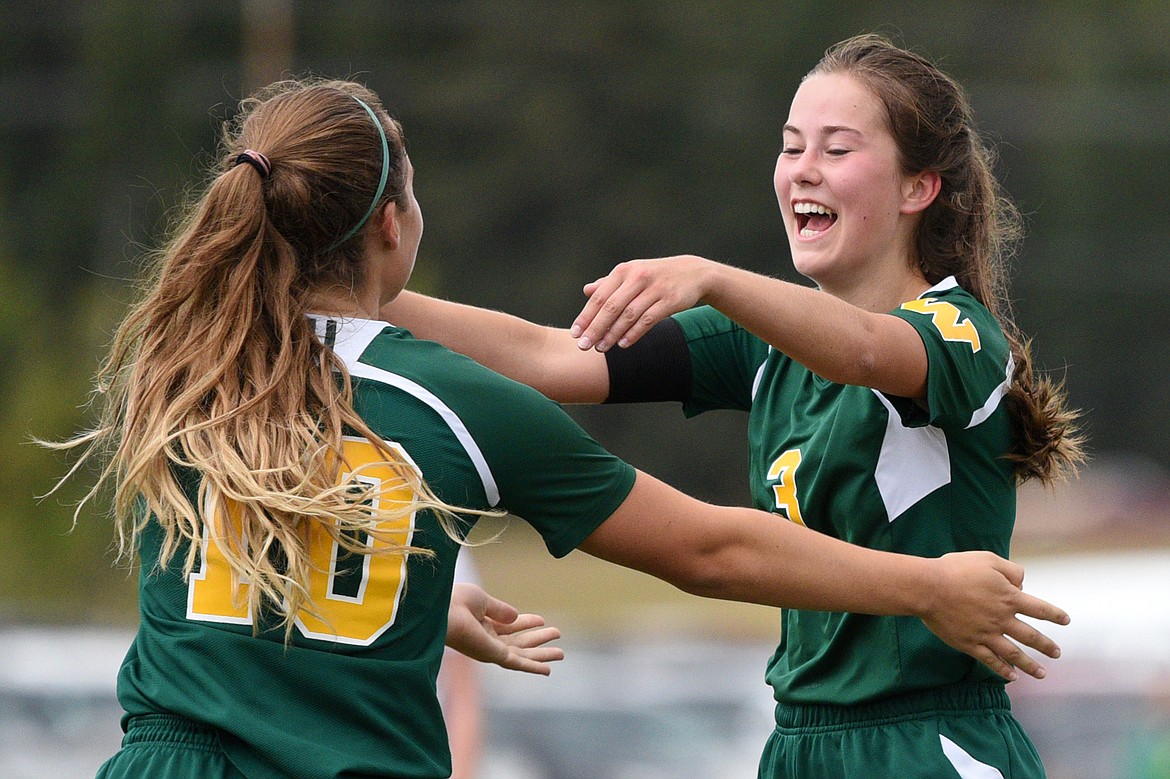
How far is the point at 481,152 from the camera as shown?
132 feet

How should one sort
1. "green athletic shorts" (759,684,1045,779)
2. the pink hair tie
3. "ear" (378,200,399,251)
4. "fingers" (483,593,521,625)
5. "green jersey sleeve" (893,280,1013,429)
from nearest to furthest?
the pink hair tie < "ear" (378,200,399,251) < "green jersey sleeve" (893,280,1013,429) < "green athletic shorts" (759,684,1045,779) < "fingers" (483,593,521,625)

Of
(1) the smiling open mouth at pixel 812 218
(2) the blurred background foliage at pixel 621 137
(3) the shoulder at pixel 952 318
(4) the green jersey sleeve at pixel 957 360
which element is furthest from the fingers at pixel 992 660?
(2) the blurred background foliage at pixel 621 137

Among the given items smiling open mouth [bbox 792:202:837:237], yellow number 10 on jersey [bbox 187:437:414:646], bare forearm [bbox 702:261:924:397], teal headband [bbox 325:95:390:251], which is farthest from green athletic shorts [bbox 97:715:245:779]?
smiling open mouth [bbox 792:202:837:237]

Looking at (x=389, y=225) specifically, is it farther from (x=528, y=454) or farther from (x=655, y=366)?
(x=655, y=366)

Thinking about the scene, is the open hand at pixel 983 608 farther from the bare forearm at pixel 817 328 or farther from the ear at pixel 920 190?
the ear at pixel 920 190

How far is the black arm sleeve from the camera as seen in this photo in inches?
156

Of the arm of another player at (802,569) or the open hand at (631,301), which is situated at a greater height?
the open hand at (631,301)

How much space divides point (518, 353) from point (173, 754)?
1411 mm

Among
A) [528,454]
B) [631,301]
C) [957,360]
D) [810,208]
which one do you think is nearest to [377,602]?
[528,454]

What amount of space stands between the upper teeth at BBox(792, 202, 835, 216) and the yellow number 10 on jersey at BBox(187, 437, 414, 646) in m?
1.22

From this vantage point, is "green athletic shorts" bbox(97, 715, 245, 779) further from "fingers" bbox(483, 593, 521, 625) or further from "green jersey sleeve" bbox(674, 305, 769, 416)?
"green jersey sleeve" bbox(674, 305, 769, 416)

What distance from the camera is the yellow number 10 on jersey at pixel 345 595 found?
293cm


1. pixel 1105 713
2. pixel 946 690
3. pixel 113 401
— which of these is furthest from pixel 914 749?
pixel 1105 713

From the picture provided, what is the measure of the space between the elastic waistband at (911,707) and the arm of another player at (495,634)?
577 mm
